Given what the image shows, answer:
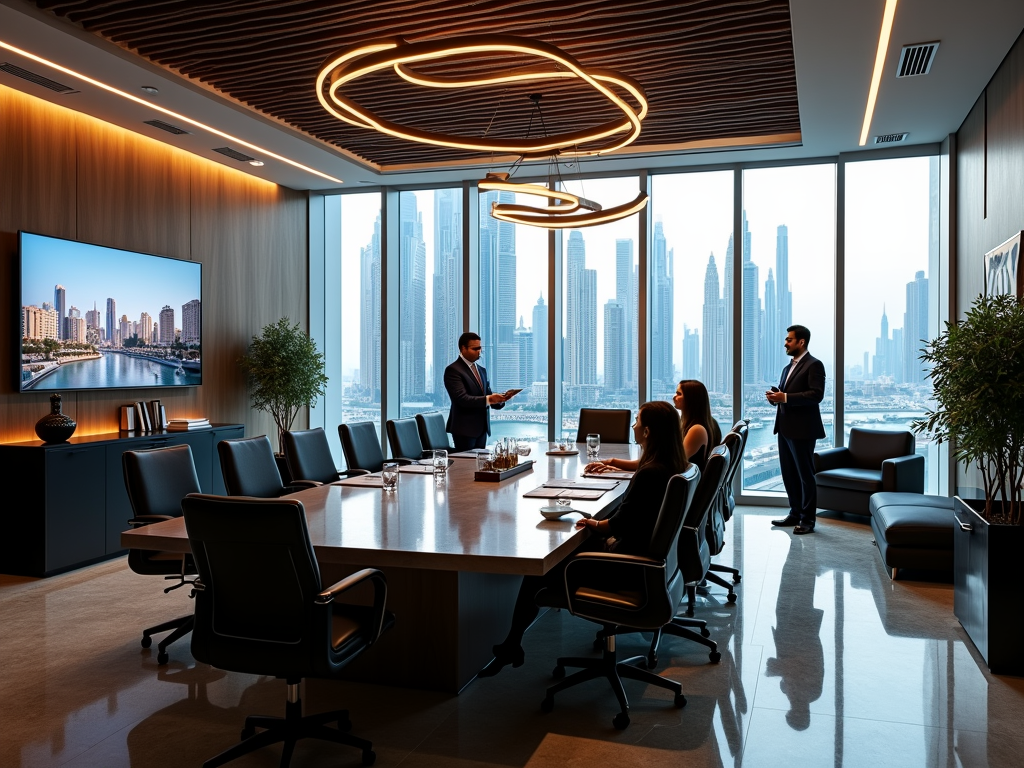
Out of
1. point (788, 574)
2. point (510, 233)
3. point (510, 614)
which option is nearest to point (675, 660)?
point (510, 614)

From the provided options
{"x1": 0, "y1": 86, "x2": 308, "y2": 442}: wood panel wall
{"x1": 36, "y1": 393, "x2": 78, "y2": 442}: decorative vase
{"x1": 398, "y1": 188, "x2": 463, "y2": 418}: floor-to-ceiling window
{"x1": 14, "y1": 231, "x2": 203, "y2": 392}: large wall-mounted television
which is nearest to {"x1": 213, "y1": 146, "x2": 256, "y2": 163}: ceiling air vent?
{"x1": 0, "y1": 86, "x2": 308, "y2": 442}: wood panel wall

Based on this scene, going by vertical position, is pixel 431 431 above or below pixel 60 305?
below

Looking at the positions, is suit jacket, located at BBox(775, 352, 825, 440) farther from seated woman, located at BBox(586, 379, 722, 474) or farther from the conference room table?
the conference room table

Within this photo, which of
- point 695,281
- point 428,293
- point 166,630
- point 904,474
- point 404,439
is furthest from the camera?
point 428,293

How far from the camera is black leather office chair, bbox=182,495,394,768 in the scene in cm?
273

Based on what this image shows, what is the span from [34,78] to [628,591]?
218 inches

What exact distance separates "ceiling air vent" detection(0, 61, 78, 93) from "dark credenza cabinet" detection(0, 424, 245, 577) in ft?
8.64

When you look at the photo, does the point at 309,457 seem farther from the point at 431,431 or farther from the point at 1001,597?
the point at 1001,597

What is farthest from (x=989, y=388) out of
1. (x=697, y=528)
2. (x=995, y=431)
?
(x=697, y=528)

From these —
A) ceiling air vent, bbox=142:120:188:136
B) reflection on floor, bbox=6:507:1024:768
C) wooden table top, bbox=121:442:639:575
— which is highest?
ceiling air vent, bbox=142:120:188:136

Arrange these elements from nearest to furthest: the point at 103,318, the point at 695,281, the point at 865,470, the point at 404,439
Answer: the point at 404,439 < the point at 103,318 < the point at 865,470 < the point at 695,281

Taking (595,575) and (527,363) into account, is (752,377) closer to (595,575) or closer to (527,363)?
(527,363)

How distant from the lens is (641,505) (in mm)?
3475

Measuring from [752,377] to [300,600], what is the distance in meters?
7.04
